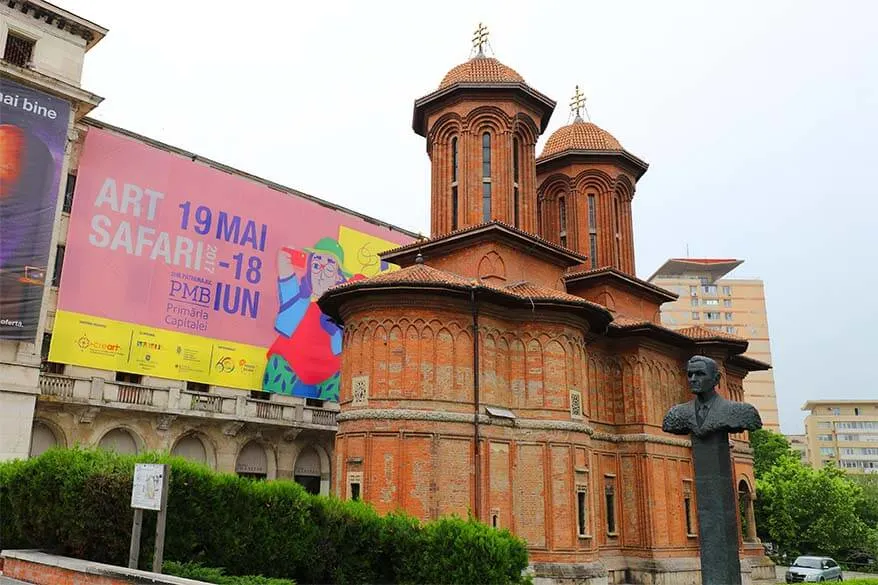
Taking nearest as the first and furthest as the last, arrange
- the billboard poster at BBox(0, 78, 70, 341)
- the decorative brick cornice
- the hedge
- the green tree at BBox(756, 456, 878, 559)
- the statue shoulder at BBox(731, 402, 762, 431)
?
1. the statue shoulder at BBox(731, 402, 762, 431)
2. the hedge
3. the decorative brick cornice
4. the billboard poster at BBox(0, 78, 70, 341)
5. the green tree at BBox(756, 456, 878, 559)

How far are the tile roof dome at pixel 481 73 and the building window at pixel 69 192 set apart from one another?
Result: 1361 centimetres

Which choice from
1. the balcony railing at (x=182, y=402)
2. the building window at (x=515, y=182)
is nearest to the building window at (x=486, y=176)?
the building window at (x=515, y=182)

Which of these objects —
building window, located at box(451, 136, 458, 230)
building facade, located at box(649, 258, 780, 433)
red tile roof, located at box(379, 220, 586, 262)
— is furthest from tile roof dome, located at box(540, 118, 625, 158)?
building facade, located at box(649, 258, 780, 433)

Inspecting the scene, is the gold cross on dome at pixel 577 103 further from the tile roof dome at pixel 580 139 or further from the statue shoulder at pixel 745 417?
the statue shoulder at pixel 745 417

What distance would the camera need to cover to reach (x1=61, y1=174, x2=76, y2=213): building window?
2449 cm

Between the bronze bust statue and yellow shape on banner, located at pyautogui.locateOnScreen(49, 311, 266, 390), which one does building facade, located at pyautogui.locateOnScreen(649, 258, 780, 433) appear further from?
the bronze bust statue

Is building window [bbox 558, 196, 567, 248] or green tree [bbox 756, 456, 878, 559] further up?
building window [bbox 558, 196, 567, 248]

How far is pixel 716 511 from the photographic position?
9.34 meters

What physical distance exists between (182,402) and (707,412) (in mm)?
21094

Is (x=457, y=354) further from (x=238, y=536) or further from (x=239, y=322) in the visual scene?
(x=239, y=322)

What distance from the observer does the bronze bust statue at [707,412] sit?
30.6 feet

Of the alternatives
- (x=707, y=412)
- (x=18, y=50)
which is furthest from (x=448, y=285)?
(x=18, y=50)

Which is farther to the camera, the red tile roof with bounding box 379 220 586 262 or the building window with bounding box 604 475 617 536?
the building window with bounding box 604 475 617 536

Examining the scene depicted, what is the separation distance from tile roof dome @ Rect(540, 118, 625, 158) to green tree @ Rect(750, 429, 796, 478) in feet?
113
